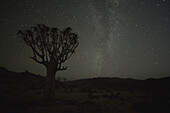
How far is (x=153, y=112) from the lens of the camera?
835 cm

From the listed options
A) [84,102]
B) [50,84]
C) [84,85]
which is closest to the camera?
[50,84]

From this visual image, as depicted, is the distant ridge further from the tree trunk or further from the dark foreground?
the tree trunk

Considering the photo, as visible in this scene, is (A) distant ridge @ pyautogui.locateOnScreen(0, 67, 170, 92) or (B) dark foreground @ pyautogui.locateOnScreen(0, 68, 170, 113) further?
(A) distant ridge @ pyautogui.locateOnScreen(0, 67, 170, 92)

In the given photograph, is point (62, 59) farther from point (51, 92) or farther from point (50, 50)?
point (51, 92)

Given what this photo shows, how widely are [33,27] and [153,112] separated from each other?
1036 cm

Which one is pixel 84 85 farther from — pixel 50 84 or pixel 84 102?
pixel 50 84

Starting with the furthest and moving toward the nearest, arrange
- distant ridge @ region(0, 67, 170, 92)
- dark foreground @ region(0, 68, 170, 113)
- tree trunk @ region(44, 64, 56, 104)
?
distant ridge @ region(0, 67, 170, 92), tree trunk @ region(44, 64, 56, 104), dark foreground @ region(0, 68, 170, 113)

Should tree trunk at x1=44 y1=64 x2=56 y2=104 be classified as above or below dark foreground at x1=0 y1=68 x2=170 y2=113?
above

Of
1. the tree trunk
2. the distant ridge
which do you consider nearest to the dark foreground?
the tree trunk

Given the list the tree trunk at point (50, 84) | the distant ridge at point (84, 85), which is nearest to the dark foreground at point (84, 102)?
the tree trunk at point (50, 84)

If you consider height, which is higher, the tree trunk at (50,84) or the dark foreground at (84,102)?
the tree trunk at (50,84)

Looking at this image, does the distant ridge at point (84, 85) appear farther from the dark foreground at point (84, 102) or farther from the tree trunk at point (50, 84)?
the tree trunk at point (50, 84)

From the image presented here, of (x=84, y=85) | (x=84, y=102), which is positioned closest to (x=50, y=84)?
(x=84, y=102)

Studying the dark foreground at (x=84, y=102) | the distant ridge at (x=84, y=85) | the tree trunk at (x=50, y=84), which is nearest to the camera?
the dark foreground at (x=84, y=102)
